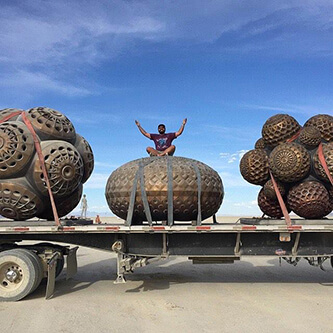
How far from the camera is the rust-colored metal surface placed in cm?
741

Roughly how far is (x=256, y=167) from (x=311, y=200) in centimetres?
121

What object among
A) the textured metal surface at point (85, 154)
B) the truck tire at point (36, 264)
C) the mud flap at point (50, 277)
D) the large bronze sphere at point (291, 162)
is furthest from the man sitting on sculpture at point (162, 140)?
the truck tire at point (36, 264)

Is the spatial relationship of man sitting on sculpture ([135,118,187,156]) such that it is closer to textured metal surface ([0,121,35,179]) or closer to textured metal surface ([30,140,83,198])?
textured metal surface ([30,140,83,198])

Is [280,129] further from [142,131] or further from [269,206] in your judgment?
[142,131]

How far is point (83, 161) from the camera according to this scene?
7176mm

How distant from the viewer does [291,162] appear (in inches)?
259

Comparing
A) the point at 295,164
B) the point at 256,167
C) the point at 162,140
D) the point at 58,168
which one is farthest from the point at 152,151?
the point at 295,164

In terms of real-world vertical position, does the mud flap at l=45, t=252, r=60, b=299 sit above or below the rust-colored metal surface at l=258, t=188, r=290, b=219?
below

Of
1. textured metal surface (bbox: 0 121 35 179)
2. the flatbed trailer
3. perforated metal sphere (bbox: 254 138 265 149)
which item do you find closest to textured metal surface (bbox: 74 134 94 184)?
textured metal surface (bbox: 0 121 35 179)

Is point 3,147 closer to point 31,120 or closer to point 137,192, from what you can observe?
point 31,120

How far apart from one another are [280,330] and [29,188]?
458 cm

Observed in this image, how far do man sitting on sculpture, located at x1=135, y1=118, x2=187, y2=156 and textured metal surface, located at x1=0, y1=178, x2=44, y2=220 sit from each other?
2.45 meters

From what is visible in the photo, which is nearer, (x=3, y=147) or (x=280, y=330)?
(x=280, y=330)

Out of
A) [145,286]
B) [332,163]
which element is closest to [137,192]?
[145,286]
